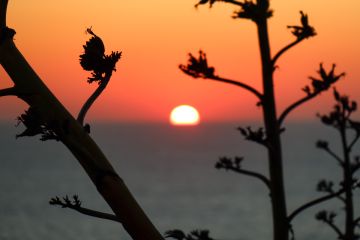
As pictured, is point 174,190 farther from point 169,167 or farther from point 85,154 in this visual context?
point 85,154

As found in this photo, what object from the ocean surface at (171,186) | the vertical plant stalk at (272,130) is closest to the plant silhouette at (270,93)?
the vertical plant stalk at (272,130)

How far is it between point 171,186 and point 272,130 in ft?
263

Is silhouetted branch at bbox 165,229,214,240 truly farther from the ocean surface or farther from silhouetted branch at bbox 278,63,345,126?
the ocean surface

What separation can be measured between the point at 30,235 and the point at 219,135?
106m

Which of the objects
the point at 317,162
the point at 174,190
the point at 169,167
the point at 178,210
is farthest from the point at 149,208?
the point at 317,162

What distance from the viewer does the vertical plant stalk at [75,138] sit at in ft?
5.69

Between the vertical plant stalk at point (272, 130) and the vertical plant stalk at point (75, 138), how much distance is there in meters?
5.01

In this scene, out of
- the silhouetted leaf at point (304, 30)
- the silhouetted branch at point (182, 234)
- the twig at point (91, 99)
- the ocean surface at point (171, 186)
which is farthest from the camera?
the ocean surface at point (171, 186)

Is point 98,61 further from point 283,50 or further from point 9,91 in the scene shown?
point 283,50

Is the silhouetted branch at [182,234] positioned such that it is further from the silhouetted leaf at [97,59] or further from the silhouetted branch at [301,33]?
the silhouetted branch at [301,33]

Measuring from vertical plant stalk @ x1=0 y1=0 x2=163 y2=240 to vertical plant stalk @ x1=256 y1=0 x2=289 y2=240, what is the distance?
5014mm

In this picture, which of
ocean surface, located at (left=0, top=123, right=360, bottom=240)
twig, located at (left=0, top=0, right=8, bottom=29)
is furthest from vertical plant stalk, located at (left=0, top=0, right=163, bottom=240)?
ocean surface, located at (left=0, top=123, right=360, bottom=240)

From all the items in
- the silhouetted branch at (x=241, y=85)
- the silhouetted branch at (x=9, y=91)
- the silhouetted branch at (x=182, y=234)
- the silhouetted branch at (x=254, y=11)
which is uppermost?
the silhouetted branch at (x=254, y=11)

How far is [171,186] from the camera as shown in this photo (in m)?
86.6
